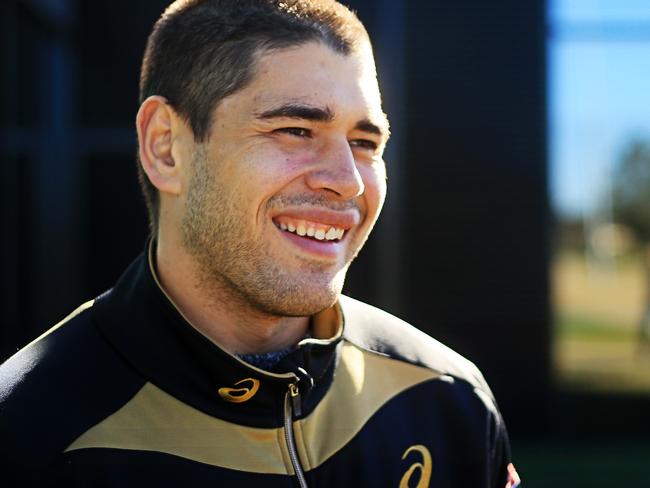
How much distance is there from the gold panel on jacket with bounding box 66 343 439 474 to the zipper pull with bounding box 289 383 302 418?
2cm

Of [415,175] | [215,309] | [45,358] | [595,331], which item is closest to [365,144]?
[215,309]

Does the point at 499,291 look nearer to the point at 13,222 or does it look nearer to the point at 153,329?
the point at 13,222

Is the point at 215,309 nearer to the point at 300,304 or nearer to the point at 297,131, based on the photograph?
the point at 300,304

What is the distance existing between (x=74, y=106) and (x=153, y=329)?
5.78 metres

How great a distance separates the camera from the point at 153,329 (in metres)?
1.76

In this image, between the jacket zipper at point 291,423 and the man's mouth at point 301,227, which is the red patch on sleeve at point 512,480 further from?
the man's mouth at point 301,227

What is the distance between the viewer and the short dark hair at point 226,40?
1816 millimetres

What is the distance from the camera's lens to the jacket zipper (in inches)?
69.1

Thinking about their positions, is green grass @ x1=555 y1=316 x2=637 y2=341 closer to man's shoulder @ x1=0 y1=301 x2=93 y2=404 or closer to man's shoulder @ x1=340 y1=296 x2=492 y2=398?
man's shoulder @ x1=340 y1=296 x2=492 y2=398

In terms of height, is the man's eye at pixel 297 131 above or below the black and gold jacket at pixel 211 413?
above

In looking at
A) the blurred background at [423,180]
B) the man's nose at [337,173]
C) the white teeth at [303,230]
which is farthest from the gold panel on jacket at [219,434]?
the blurred background at [423,180]

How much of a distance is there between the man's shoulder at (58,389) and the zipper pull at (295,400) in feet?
1.04

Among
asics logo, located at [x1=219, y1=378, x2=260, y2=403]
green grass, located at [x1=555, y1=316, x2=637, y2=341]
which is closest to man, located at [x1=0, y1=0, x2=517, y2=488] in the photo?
asics logo, located at [x1=219, y1=378, x2=260, y2=403]

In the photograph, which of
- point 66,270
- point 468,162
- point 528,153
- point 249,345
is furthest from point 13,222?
point 249,345
